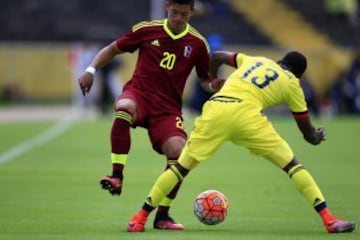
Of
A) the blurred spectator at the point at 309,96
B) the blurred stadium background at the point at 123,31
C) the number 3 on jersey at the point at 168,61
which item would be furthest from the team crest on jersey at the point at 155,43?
the blurred stadium background at the point at 123,31

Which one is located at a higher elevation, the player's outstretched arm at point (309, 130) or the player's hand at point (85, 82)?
the player's hand at point (85, 82)

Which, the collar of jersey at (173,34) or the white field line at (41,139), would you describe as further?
the white field line at (41,139)

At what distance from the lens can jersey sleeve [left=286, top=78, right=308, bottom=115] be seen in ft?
39.1

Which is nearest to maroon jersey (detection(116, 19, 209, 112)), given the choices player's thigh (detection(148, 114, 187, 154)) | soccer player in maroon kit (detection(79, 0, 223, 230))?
soccer player in maroon kit (detection(79, 0, 223, 230))

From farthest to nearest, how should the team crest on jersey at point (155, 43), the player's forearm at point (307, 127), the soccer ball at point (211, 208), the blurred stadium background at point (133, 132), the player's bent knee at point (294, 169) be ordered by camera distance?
the blurred stadium background at point (133, 132) → the team crest on jersey at point (155, 43) → the soccer ball at point (211, 208) → the player's forearm at point (307, 127) → the player's bent knee at point (294, 169)

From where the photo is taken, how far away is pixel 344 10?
45469 millimetres

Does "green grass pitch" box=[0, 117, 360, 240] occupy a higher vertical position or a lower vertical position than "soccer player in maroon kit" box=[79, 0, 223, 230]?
lower

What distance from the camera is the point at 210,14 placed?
1797 inches

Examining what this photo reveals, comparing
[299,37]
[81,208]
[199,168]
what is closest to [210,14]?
[299,37]

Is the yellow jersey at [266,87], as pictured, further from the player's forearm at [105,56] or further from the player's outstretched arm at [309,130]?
the player's forearm at [105,56]

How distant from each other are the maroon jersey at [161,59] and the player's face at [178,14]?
0.43 feet

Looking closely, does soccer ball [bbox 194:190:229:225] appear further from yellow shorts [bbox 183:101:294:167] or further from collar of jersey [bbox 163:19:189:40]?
collar of jersey [bbox 163:19:189:40]

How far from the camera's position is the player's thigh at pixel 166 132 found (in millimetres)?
12578

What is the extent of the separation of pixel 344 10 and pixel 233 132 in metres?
34.4
